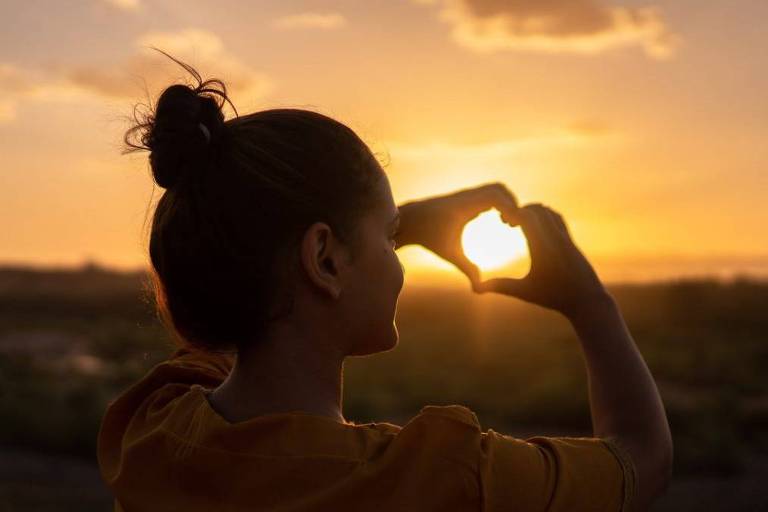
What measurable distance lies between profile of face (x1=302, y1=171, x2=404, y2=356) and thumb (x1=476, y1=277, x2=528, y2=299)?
144 millimetres

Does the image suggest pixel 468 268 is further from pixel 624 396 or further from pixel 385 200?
pixel 624 396

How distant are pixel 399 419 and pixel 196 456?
12394 mm

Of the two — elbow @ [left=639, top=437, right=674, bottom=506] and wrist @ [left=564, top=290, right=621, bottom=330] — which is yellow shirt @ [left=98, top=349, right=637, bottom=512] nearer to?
elbow @ [left=639, top=437, right=674, bottom=506]

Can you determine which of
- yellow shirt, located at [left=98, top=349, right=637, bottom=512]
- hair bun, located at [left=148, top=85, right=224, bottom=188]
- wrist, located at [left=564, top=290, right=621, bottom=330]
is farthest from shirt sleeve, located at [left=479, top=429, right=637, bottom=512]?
hair bun, located at [left=148, top=85, right=224, bottom=188]

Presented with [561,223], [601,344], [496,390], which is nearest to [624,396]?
[601,344]

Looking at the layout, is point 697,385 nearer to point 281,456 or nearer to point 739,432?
point 739,432

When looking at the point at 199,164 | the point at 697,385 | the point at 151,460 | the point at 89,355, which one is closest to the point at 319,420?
the point at 151,460

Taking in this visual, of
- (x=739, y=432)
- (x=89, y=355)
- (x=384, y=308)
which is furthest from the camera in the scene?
(x=89, y=355)

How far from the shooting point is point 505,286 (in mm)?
1610

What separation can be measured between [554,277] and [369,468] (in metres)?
0.44

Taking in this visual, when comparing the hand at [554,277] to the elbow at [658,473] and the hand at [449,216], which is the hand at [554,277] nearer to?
the hand at [449,216]

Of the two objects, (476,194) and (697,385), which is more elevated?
(476,194)

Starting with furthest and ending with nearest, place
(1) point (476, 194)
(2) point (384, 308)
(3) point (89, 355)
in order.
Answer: (3) point (89, 355) → (1) point (476, 194) → (2) point (384, 308)

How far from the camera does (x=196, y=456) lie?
148 cm
